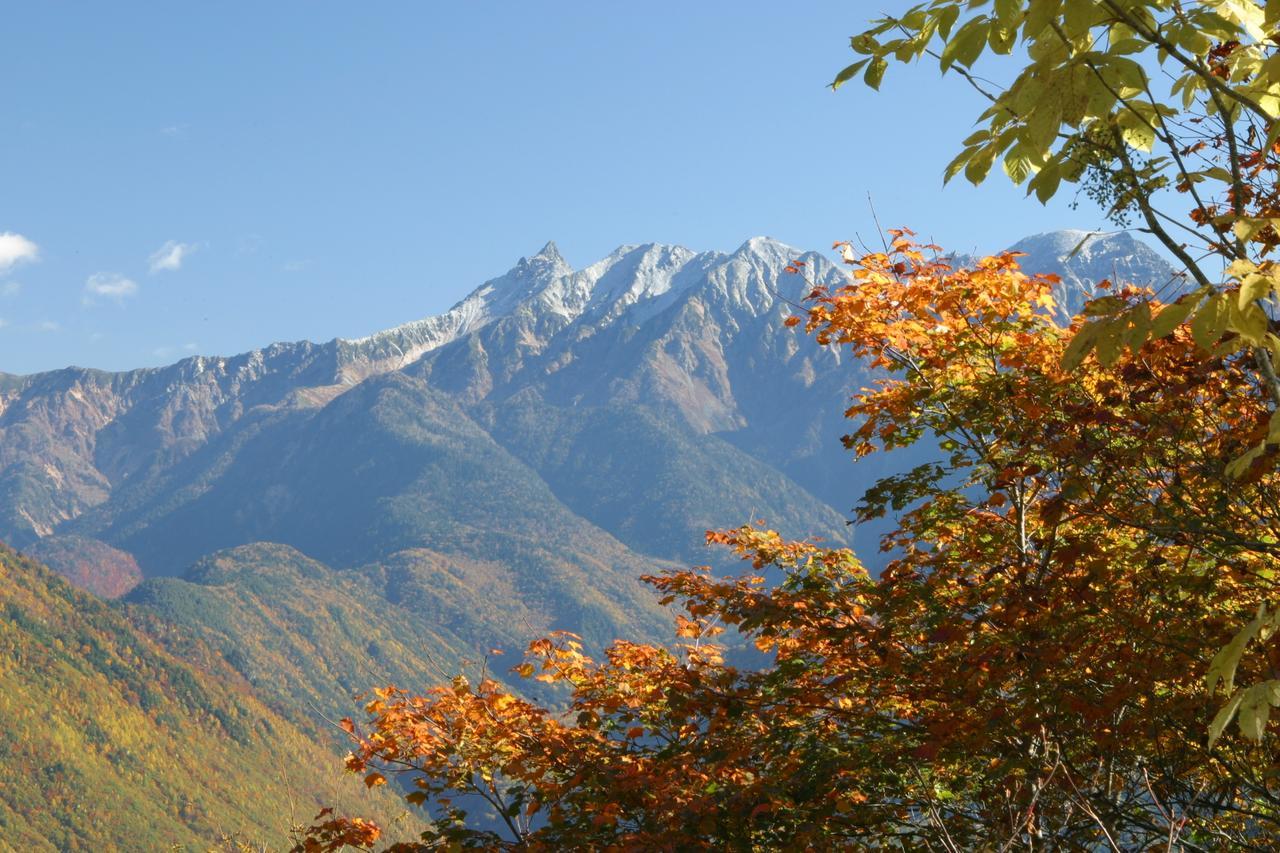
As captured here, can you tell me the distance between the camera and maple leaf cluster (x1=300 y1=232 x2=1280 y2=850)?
277 inches

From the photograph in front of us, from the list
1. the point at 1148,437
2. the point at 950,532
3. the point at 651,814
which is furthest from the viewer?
the point at 950,532

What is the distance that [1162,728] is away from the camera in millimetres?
7641

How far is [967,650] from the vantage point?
8883mm

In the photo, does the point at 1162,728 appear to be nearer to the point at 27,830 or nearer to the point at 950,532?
the point at 950,532

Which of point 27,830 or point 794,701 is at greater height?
point 794,701

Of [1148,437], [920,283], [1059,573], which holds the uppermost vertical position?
[920,283]

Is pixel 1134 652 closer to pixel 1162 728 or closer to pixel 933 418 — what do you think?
pixel 1162 728

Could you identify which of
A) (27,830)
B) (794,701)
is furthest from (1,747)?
(794,701)

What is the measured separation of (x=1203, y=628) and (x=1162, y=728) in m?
0.79

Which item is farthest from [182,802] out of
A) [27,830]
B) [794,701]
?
[794,701]

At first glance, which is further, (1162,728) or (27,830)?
(27,830)

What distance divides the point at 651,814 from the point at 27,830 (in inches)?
7802

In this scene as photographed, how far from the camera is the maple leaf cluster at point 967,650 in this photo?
23.1 feet

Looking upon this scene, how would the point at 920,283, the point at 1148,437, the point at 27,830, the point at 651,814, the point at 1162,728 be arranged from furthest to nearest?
1. the point at 27,830
2. the point at 920,283
3. the point at 651,814
4. the point at 1162,728
5. the point at 1148,437
